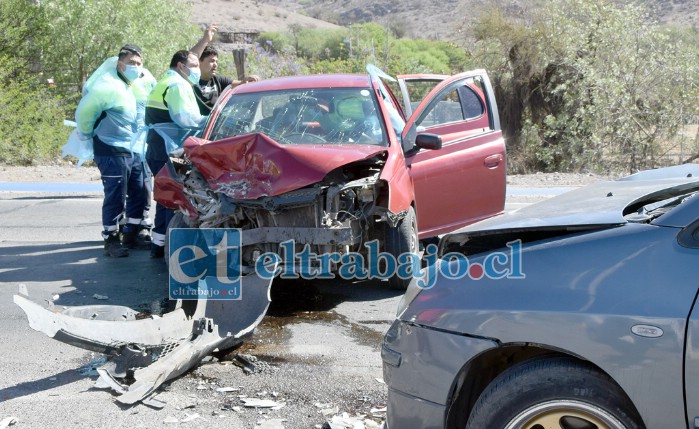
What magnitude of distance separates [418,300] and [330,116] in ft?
13.6

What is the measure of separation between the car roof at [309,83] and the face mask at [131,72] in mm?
1720

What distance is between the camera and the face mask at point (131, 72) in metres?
9.19

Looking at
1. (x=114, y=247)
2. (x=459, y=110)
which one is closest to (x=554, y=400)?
A: (x=459, y=110)

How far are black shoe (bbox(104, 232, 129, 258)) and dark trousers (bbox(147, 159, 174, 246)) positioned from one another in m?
Result: 0.39

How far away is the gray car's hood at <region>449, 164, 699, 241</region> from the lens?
11.5 ft

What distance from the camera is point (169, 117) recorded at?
871 centimetres

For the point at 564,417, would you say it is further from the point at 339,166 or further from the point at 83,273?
the point at 83,273

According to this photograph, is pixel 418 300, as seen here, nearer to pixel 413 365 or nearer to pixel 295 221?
pixel 413 365

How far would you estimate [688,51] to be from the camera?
64.1 feet

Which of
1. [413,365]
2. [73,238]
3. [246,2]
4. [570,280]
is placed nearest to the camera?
[570,280]

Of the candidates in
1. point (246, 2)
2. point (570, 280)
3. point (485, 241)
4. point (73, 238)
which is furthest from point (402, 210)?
point (246, 2)

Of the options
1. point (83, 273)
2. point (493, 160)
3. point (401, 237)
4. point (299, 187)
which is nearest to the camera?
point (299, 187)

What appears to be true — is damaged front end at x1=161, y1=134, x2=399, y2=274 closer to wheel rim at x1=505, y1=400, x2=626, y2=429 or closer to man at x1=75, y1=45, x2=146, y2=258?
man at x1=75, y1=45, x2=146, y2=258

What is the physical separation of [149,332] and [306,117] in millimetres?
2743
